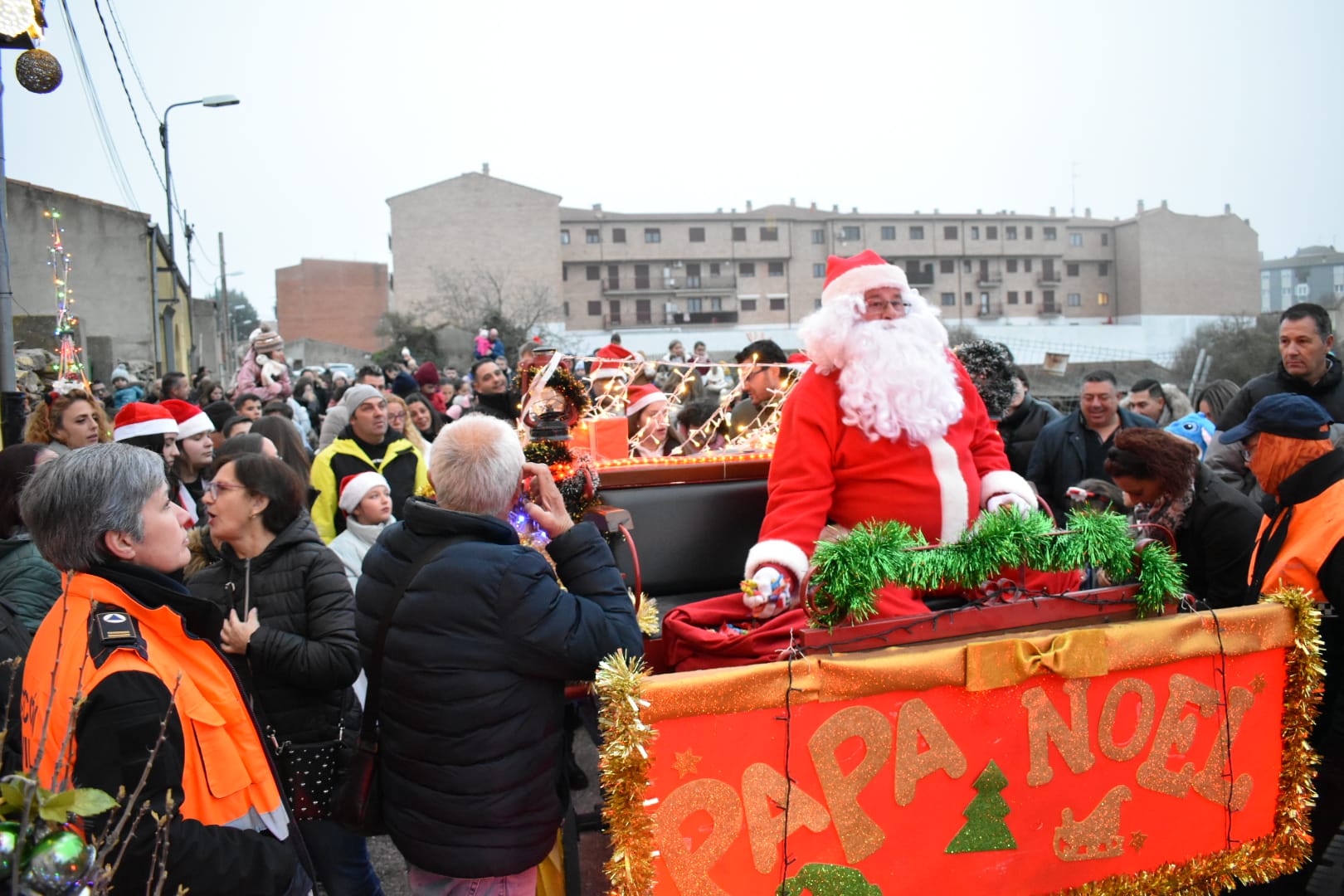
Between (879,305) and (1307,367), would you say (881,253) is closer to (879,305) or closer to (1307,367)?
(1307,367)

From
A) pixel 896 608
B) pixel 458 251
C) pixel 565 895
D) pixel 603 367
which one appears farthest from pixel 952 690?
pixel 458 251

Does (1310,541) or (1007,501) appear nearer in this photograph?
(1310,541)

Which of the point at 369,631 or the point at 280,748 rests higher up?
the point at 369,631

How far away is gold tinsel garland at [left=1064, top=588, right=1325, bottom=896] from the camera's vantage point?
288cm

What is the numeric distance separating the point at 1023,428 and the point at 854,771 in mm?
4456

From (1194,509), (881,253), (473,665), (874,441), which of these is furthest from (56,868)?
(881,253)

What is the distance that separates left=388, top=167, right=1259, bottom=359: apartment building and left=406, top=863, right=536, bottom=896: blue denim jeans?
164ft

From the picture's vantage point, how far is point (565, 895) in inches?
116

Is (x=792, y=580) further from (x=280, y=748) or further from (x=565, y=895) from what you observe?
(x=280, y=748)

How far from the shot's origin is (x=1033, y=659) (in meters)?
2.65

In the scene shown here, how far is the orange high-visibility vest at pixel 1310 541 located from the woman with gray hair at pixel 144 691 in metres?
3.10

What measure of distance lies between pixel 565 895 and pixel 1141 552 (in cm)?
205

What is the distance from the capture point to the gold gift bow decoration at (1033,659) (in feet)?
8.61

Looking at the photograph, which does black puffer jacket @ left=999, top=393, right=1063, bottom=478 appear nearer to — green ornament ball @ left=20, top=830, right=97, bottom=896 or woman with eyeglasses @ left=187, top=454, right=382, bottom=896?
woman with eyeglasses @ left=187, top=454, right=382, bottom=896
